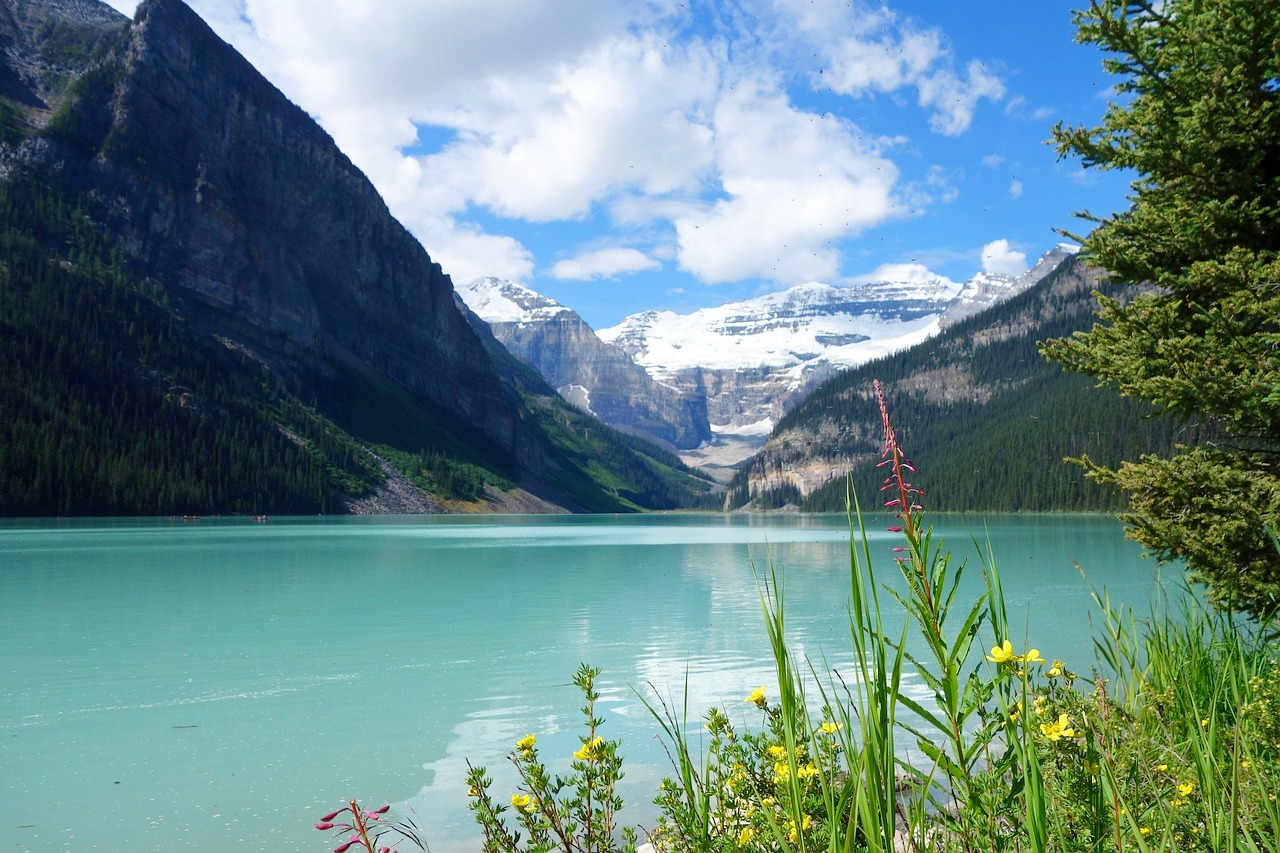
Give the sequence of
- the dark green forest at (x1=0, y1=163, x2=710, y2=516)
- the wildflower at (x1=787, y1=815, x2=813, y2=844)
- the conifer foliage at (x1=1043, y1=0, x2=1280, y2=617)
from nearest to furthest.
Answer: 1. the wildflower at (x1=787, y1=815, x2=813, y2=844)
2. the conifer foliage at (x1=1043, y1=0, x2=1280, y2=617)
3. the dark green forest at (x1=0, y1=163, x2=710, y2=516)

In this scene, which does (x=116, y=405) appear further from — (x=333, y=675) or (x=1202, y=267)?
(x=1202, y=267)

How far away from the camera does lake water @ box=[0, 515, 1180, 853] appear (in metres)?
10.7

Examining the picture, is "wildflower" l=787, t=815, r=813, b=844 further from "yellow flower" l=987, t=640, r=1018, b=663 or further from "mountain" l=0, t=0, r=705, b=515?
"mountain" l=0, t=0, r=705, b=515

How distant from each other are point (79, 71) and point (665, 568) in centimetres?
20722

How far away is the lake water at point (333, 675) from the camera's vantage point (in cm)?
1070

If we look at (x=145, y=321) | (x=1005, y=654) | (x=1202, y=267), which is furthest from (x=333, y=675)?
(x=145, y=321)

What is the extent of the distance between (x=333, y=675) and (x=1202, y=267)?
17565mm

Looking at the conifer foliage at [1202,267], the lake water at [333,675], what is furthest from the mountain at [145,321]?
the conifer foliage at [1202,267]

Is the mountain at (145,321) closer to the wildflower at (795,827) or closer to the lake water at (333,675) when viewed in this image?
the lake water at (333,675)

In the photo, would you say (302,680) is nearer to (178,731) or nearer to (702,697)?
(178,731)

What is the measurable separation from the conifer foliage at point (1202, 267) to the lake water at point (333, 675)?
12.6 ft

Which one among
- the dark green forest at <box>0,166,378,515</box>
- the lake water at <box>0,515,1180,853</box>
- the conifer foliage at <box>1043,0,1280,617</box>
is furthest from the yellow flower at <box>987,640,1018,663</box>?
the dark green forest at <box>0,166,378,515</box>

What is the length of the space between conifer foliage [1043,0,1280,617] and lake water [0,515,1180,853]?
12.6 ft

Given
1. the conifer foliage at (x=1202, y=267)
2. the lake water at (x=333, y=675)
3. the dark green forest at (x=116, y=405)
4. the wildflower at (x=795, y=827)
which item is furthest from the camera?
the dark green forest at (x=116, y=405)
